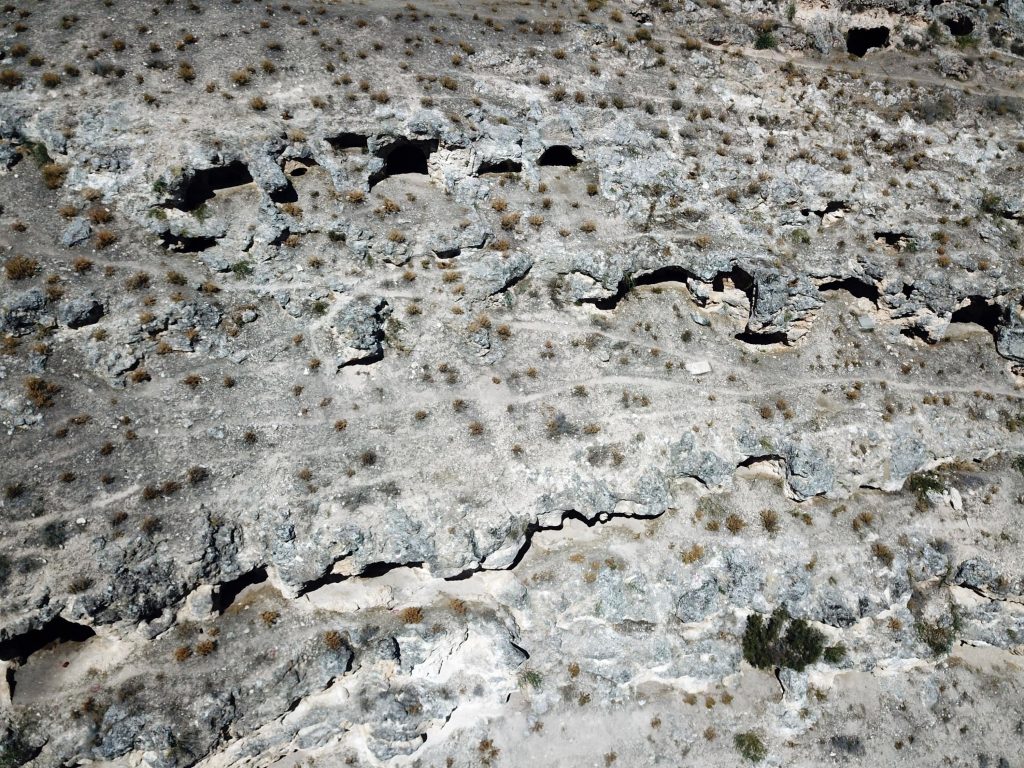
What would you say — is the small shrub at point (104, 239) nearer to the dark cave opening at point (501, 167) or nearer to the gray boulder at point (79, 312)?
the gray boulder at point (79, 312)

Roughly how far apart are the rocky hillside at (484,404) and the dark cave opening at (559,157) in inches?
7.1

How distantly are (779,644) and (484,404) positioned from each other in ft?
61.8

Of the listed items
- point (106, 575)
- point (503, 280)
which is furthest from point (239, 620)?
point (503, 280)

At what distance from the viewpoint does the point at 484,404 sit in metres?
27.7

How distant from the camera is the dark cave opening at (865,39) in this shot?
37812mm

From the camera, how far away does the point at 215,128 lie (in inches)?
1112

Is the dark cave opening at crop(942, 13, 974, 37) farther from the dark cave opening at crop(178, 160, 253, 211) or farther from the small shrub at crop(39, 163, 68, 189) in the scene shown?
the small shrub at crop(39, 163, 68, 189)

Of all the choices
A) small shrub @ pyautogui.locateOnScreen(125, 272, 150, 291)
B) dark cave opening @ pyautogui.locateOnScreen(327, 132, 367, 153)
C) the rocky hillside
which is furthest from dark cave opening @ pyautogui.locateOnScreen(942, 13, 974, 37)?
small shrub @ pyautogui.locateOnScreen(125, 272, 150, 291)

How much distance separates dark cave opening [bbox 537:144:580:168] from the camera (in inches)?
1277

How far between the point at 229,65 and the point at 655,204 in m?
24.6

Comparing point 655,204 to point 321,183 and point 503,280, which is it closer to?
point 503,280

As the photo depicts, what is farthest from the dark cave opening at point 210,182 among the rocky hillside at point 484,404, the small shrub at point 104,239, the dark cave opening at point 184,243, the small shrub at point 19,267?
the small shrub at point 19,267

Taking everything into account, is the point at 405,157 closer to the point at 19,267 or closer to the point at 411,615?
the point at 19,267

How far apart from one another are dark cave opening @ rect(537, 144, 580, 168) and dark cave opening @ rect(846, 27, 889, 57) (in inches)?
870
